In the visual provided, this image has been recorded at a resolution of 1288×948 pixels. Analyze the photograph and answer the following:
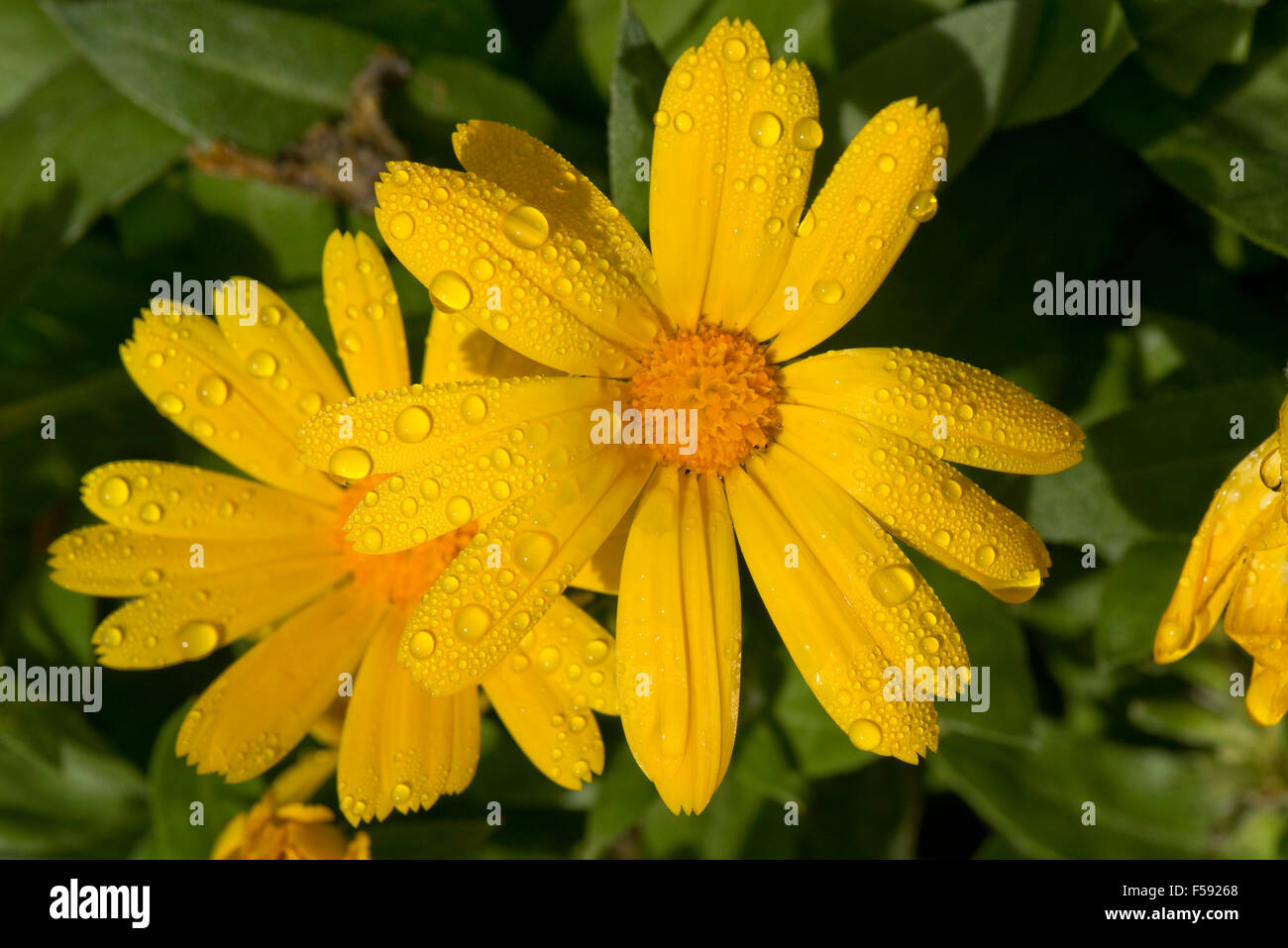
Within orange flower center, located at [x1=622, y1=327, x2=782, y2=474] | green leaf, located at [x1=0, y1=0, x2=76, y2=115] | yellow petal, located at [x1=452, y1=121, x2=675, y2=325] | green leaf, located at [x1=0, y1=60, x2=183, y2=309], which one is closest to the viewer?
yellow petal, located at [x1=452, y1=121, x2=675, y2=325]

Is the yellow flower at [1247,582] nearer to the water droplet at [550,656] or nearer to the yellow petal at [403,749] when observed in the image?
the water droplet at [550,656]

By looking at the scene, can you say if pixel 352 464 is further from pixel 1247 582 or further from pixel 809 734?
pixel 1247 582

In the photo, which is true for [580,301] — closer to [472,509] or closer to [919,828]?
[472,509]

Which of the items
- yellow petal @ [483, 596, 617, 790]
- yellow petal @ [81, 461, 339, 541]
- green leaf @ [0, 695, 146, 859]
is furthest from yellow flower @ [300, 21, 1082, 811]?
green leaf @ [0, 695, 146, 859]

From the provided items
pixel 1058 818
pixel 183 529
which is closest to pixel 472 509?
pixel 183 529

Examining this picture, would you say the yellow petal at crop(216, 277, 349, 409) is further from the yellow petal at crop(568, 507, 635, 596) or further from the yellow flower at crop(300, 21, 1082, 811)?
the yellow petal at crop(568, 507, 635, 596)

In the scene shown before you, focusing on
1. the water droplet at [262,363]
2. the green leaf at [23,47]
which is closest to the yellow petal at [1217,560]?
the water droplet at [262,363]
